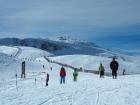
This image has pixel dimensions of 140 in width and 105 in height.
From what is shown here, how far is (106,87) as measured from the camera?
90.1 ft

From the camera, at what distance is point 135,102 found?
21.3m

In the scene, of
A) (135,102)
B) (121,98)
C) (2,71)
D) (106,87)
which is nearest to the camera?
(135,102)

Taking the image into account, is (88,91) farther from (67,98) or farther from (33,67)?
(33,67)

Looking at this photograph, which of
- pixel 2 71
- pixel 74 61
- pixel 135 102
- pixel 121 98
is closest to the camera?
pixel 135 102

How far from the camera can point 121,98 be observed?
22.6 meters

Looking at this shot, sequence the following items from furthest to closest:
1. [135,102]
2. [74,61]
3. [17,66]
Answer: [74,61] → [17,66] → [135,102]

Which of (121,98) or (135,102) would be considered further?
(121,98)

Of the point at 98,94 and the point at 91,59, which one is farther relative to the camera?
the point at 91,59

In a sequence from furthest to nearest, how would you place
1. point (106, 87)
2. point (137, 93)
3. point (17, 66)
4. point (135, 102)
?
point (17, 66)
point (106, 87)
point (137, 93)
point (135, 102)

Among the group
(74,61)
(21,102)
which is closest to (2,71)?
(21,102)

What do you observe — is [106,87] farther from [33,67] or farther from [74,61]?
[74,61]

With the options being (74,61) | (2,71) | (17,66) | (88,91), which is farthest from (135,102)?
(74,61)

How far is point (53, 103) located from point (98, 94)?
375 centimetres

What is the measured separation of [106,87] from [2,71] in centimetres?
4465
